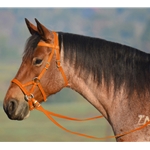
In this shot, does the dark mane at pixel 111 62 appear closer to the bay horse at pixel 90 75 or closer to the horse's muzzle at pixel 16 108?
the bay horse at pixel 90 75

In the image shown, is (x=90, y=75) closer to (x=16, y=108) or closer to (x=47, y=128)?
(x=16, y=108)

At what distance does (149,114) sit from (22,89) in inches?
41.4

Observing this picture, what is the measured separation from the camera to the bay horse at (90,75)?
2037mm

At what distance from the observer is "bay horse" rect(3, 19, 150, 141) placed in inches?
80.2

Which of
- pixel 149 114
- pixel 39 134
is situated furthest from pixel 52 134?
pixel 149 114

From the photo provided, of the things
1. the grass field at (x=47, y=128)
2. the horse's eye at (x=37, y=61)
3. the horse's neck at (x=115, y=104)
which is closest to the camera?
the horse's neck at (x=115, y=104)

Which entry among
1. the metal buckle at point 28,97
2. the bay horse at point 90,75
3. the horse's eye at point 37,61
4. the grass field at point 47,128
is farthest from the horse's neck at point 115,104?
the grass field at point 47,128

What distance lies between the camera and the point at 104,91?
2.09 meters

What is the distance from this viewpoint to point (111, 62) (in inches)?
82.1

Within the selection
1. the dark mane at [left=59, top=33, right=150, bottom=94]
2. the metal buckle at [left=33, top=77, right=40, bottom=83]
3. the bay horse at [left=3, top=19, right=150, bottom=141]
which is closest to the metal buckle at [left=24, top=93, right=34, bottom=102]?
the bay horse at [left=3, top=19, right=150, bottom=141]

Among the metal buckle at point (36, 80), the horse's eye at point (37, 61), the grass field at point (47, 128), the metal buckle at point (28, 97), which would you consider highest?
the horse's eye at point (37, 61)

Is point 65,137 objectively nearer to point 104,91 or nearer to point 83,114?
point 83,114

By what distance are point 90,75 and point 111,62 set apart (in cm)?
20

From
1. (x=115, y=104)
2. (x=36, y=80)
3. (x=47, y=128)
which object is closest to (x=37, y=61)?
(x=36, y=80)
